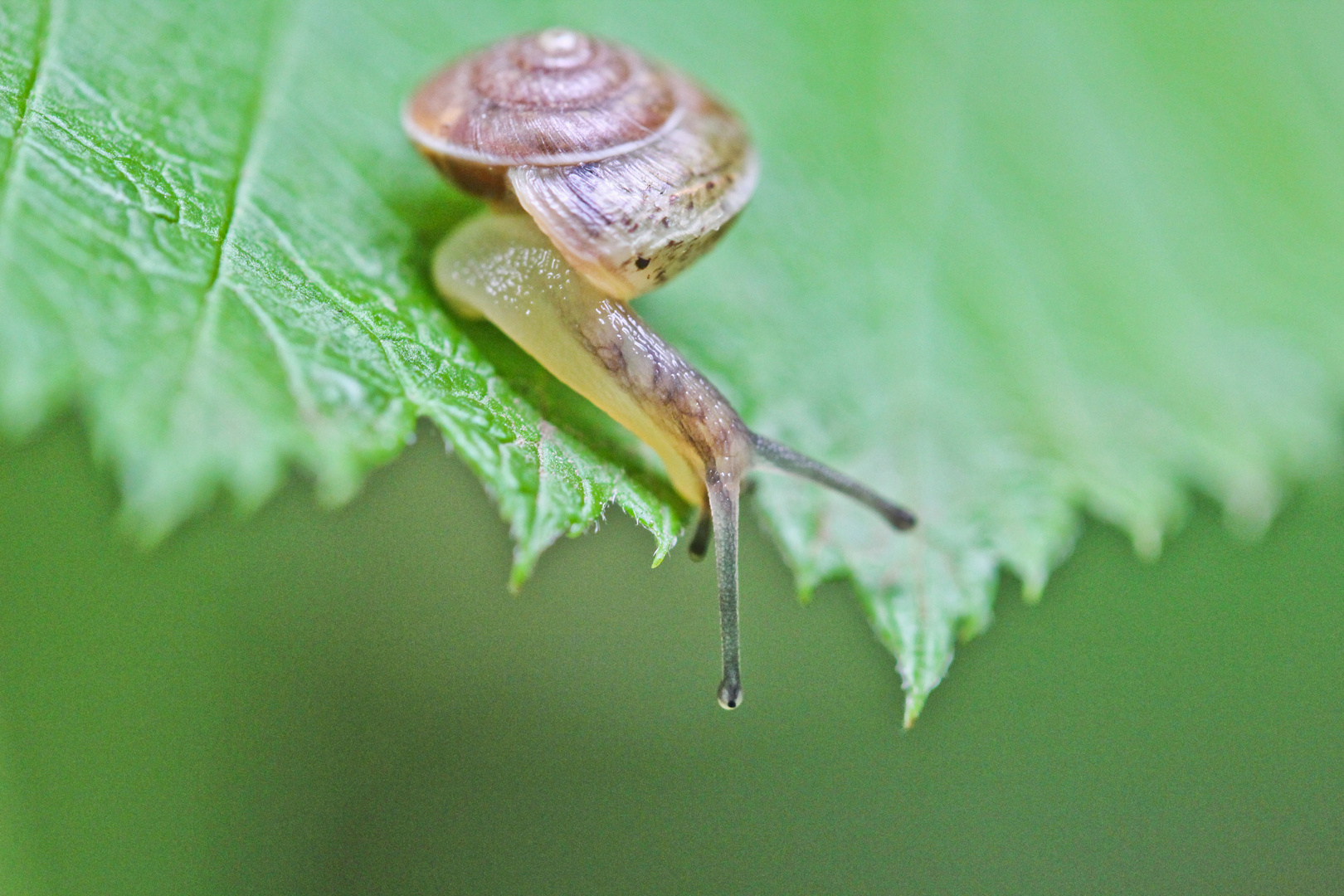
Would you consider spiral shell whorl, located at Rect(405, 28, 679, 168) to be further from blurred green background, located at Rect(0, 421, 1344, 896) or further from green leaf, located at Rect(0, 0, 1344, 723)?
blurred green background, located at Rect(0, 421, 1344, 896)

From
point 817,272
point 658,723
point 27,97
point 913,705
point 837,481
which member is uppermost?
point 27,97

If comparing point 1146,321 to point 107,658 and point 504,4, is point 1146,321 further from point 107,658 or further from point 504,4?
point 107,658

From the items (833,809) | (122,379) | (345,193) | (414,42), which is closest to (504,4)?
(414,42)

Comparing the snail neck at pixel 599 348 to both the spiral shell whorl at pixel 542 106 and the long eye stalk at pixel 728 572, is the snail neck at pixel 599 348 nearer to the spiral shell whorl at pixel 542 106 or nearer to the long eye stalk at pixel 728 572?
the long eye stalk at pixel 728 572

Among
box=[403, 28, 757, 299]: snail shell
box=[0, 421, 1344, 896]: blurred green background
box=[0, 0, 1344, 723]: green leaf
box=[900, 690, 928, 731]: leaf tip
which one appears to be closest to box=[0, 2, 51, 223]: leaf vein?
box=[0, 0, 1344, 723]: green leaf

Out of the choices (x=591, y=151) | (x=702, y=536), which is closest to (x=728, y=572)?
(x=702, y=536)

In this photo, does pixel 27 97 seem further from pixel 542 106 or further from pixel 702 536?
pixel 702 536

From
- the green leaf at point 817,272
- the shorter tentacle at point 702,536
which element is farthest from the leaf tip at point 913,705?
the shorter tentacle at point 702,536
